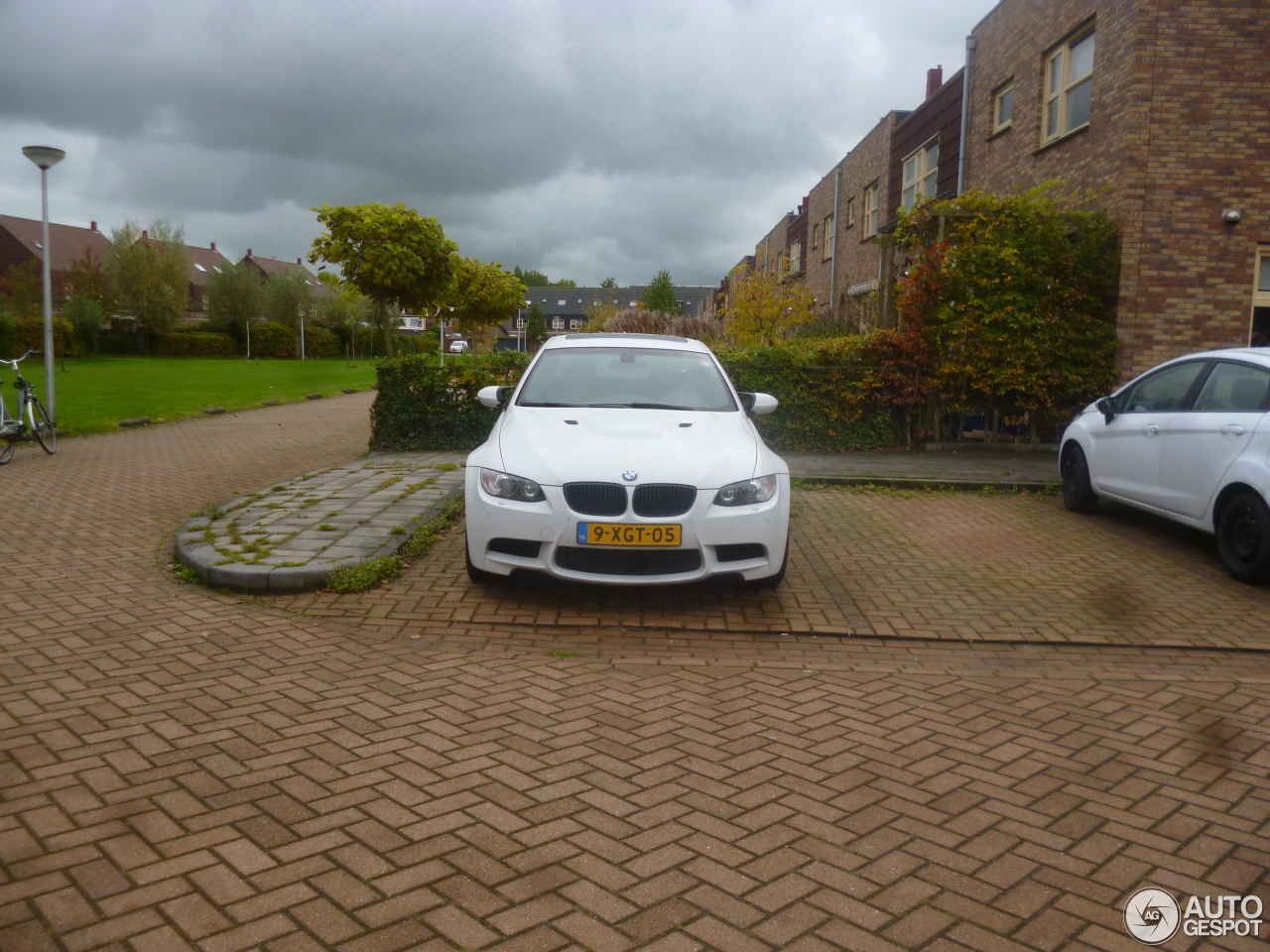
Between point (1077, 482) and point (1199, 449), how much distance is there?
6.62 ft

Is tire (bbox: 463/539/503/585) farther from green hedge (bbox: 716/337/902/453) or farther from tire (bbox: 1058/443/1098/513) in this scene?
green hedge (bbox: 716/337/902/453)

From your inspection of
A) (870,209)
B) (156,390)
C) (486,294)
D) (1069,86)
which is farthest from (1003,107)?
(486,294)

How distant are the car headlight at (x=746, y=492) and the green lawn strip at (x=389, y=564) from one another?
2307 millimetres

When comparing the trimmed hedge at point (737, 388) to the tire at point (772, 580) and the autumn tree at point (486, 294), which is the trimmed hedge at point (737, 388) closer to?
the tire at point (772, 580)

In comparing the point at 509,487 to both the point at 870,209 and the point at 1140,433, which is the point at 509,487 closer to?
the point at 1140,433

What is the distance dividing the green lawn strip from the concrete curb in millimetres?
4360

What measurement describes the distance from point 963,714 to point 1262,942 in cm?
171

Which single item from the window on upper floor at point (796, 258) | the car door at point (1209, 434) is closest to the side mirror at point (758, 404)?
the car door at point (1209, 434)

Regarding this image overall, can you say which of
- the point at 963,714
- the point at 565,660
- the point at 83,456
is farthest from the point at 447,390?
the point at 963,714

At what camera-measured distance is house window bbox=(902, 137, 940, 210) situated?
20.7m

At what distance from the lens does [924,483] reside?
34.1ft

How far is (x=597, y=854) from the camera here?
295 centimetres

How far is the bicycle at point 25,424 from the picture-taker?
38.3 ft

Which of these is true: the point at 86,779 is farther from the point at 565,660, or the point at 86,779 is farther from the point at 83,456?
the point at 83,456
